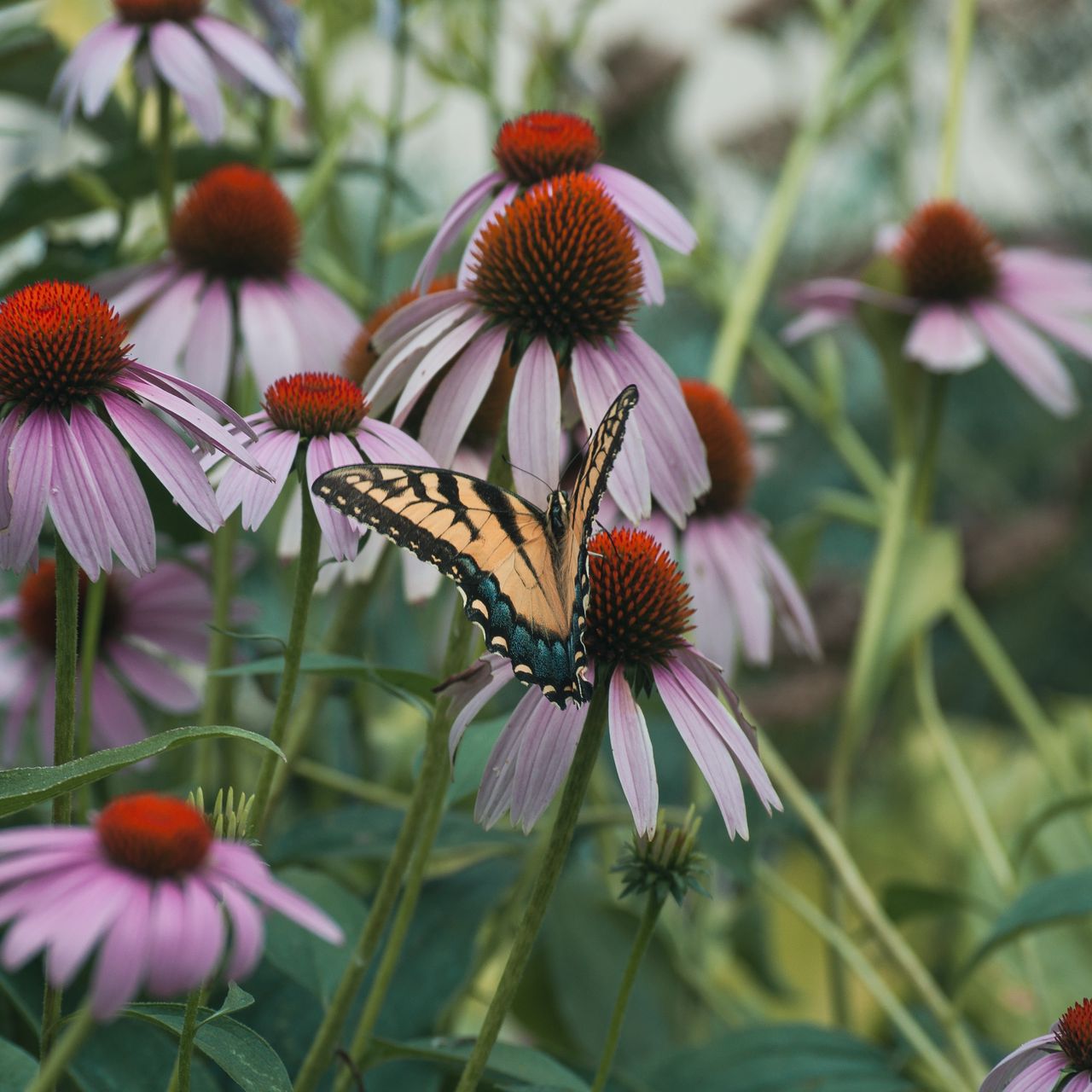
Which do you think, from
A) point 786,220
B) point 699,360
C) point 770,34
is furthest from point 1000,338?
point 699,360

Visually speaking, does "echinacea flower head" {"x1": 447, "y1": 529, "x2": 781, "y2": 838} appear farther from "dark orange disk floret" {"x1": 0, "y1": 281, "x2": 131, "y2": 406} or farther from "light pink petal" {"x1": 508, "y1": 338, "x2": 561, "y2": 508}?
"dark orange disk floret" {"x1": 0, "y1": 281, "x2": 131, "y2": 406}

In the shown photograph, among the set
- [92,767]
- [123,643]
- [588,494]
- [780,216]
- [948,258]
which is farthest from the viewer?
[780,216]

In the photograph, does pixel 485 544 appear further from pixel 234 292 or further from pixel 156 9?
pixel 156 9

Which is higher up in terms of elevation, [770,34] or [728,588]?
[770,34]

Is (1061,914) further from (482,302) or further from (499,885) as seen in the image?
(482,302)

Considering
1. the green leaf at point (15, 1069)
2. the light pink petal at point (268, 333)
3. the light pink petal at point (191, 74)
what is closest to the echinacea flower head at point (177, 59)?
the light pink petal at point (191, 74)

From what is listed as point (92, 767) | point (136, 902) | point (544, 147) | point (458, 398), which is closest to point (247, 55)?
point (544, 147)

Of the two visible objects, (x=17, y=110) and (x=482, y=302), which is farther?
(x=17, y=110)

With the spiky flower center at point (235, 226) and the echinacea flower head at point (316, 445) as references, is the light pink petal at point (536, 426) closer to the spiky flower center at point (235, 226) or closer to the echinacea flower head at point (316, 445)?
the echinacea flower head at point (316, 445)
